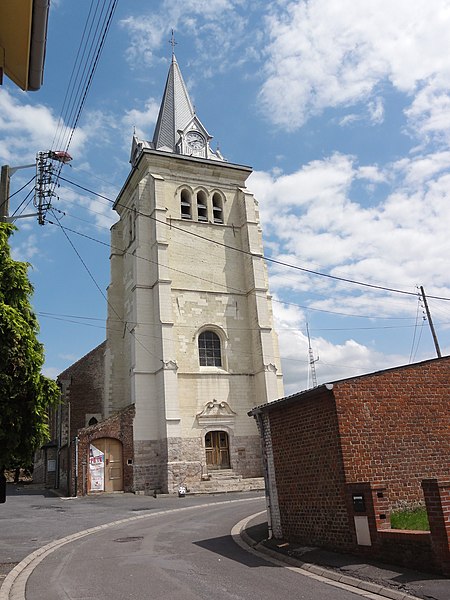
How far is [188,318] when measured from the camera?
3103 centimetres

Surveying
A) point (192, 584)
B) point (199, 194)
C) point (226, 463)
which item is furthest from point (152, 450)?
point (192, 584)

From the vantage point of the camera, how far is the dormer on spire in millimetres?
36875

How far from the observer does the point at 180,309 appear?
3098 centimetres

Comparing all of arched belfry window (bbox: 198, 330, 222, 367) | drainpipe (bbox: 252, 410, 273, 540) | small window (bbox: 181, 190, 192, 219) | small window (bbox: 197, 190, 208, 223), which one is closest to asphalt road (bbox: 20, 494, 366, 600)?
drainpipe (bbox: 252, 410, 273, 540)

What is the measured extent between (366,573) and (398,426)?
3.08 metres

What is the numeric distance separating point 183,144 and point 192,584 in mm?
32339

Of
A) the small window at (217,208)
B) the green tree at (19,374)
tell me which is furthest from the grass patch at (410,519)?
the small window at (217,208)

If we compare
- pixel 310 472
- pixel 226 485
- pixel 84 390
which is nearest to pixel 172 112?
pixel 84 390

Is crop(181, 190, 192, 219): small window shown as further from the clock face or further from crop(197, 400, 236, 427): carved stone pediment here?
crop(197, 400, 236, 427): carved stone pediment

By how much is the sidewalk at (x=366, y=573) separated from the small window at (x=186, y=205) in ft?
82.6

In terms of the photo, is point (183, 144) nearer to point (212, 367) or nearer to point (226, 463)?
point (212, 367)

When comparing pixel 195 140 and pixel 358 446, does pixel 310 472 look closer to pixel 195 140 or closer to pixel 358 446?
pixel 358 446

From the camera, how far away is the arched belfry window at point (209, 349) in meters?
31.0

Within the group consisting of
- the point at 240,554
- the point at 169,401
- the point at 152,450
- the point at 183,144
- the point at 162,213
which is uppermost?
the point at 183,144
